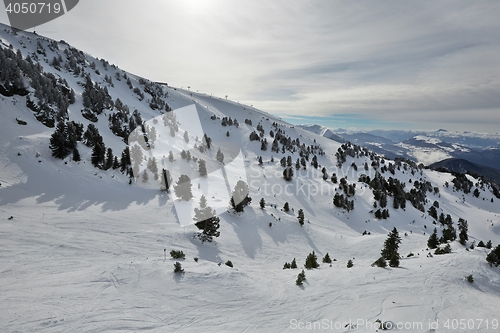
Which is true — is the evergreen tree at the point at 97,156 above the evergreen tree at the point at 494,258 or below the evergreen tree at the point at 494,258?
above

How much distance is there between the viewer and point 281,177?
68688mm

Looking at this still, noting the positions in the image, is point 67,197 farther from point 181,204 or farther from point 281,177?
point 281,177

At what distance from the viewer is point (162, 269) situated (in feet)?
47.7

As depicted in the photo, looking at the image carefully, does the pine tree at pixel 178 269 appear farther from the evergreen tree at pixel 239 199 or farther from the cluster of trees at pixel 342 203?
the cluster of trees at pixel 342 203

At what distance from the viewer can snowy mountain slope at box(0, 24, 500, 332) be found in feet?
34.4

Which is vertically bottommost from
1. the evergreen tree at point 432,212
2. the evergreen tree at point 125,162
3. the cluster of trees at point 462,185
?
the evergreen tree at point 432,212

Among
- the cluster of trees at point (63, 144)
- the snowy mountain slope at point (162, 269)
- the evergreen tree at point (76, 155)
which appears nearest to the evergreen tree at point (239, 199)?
the snowy mountain slope at point (162, 269)

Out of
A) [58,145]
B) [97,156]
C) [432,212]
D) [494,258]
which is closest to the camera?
[494,258]

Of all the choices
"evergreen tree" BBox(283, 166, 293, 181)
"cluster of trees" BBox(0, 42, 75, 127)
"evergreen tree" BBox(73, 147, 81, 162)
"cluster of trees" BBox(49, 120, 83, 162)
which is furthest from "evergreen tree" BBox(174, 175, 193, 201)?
"evergreen tree" BBox(283, 166, 293, 181)

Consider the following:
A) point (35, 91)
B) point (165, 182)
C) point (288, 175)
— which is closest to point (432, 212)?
point (288, 175)

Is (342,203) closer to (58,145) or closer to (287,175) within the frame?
(287,175)

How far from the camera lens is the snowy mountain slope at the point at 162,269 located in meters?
10.5

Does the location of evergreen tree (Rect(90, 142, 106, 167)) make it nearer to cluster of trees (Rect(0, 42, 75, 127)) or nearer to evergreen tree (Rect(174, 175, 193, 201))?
cluster of trees (Rect(0, 42, 75, 127))

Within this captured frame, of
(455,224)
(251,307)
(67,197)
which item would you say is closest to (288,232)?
(251,307)
